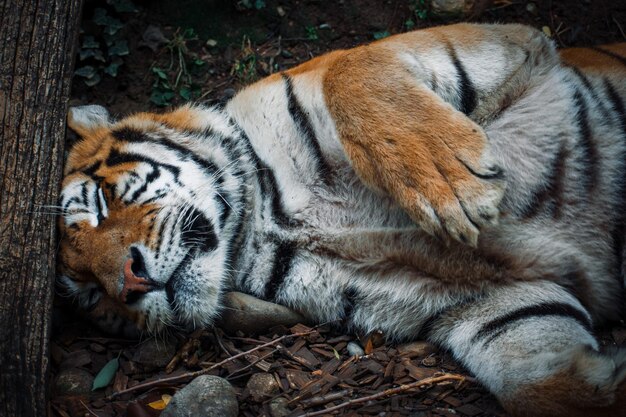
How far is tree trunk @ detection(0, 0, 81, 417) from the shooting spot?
8.16 feet

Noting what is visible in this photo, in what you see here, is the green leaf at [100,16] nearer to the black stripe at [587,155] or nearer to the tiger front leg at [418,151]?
the tiger front leg at [418,151]

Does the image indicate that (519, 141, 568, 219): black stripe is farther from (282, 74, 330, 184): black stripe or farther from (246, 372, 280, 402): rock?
(246, 372, 280, 402): rock

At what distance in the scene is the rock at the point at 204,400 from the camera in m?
2.48

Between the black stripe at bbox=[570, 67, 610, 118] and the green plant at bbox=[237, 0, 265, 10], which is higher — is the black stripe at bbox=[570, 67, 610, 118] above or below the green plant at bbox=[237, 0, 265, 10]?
below

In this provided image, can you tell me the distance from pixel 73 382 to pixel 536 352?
1.87m

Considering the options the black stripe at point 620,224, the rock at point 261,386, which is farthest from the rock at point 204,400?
the black stripe at point 620,224

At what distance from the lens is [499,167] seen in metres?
2.58

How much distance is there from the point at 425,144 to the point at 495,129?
1.54ft

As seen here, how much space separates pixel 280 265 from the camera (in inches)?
118

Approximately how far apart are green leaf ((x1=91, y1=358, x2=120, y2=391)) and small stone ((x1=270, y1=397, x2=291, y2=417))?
0.75 meters

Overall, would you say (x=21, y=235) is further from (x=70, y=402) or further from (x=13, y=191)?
(x=70, y=402)

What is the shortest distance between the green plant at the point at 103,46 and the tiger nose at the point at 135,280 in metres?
1.88

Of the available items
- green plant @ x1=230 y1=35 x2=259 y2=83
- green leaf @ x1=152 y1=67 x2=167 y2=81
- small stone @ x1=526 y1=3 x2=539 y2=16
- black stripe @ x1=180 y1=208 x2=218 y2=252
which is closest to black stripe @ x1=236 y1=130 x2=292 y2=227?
black stripe @ x1=180 y1=208 x2=218 y2=252

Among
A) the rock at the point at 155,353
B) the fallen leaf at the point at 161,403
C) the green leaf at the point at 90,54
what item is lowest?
the fallen leaf at the point at 161,403
